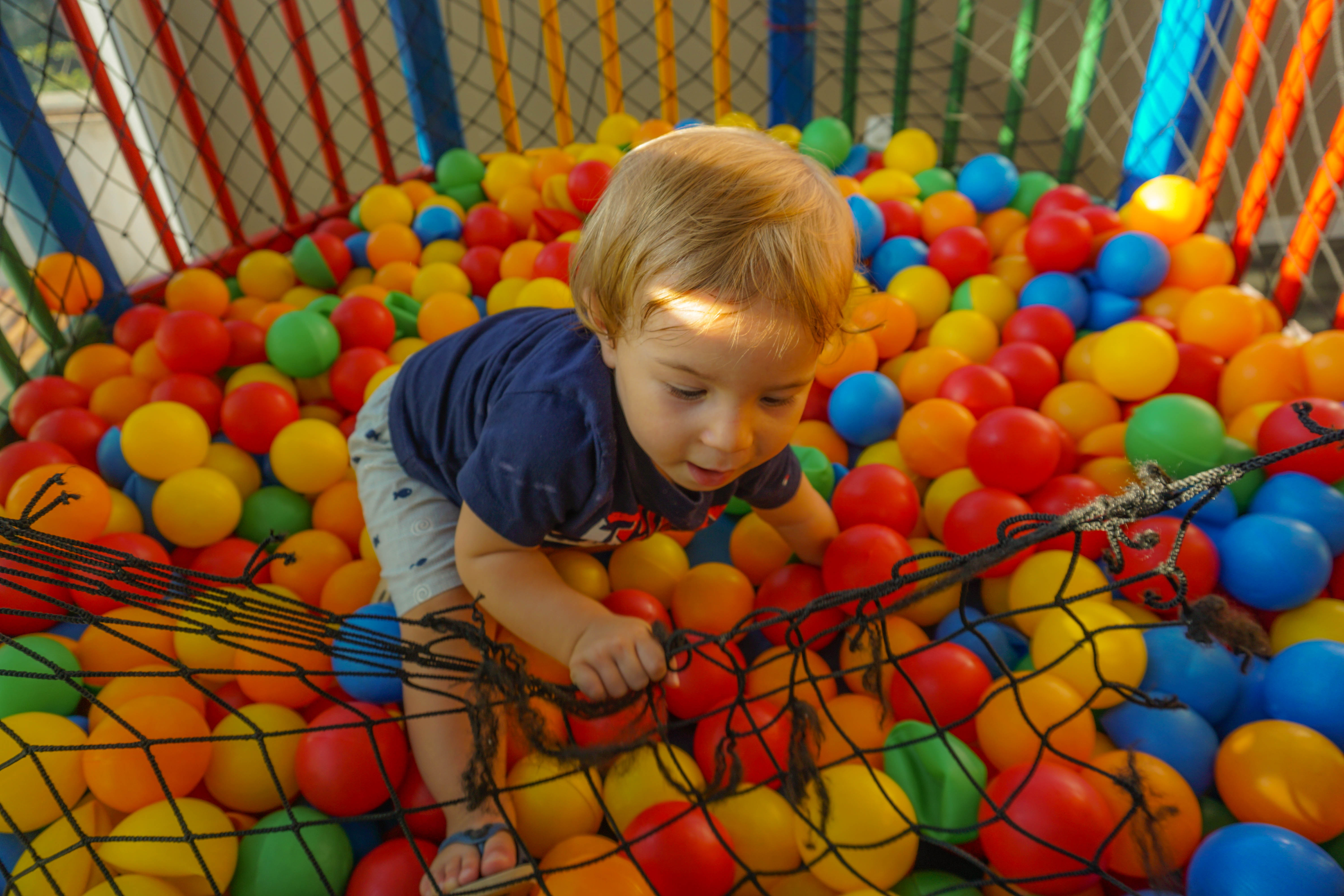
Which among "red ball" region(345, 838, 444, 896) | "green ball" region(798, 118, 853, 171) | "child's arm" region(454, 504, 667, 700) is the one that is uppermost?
"green ball" region(798, 118, 853, 171)

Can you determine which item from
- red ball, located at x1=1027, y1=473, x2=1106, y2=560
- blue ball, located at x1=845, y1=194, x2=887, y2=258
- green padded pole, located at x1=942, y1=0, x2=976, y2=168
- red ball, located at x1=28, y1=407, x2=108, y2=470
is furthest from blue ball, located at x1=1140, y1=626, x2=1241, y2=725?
red ball, located at x1=28, y1=407, x2=108, y2=470

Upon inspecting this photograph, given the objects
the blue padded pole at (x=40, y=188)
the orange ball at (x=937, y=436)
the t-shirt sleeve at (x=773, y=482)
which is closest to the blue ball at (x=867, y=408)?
the orange ball at (x=937, y=436)

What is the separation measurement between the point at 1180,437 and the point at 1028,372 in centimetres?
24

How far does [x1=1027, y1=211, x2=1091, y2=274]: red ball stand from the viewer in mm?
1356

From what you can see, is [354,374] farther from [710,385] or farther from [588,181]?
[710,385]

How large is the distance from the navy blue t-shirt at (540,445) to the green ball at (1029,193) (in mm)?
967

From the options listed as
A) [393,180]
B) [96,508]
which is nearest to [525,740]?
[96,508]

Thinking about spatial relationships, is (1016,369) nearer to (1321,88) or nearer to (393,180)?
(1321,88)

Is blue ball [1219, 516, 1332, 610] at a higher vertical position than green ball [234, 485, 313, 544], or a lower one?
higher

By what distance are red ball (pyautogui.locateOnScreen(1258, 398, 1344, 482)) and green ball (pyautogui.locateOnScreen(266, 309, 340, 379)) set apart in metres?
1.20

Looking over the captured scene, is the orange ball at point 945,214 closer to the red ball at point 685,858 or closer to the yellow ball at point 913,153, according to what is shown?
the yellow ball at point 913,153

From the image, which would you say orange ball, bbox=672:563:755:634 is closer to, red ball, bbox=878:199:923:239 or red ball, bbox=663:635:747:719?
red ball, bbox=663:635:747:719

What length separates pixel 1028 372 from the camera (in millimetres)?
1180

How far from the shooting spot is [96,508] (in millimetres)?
1020
